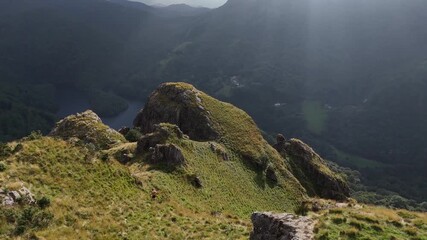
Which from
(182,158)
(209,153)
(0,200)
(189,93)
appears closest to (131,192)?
(0,200)

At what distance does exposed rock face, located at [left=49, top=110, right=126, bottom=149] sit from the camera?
78312mm

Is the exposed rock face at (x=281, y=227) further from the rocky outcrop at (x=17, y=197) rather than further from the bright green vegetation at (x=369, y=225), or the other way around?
the rocky outcrop at (x=17, y=197)

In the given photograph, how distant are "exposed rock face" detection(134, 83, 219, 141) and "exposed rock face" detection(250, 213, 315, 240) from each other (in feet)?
205

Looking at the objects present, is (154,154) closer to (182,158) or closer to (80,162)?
(182,158)

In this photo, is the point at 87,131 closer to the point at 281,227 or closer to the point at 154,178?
the point at 154,178

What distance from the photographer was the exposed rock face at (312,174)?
9438 cm

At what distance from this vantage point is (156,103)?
103 metres

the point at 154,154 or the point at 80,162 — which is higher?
the point at 80,162

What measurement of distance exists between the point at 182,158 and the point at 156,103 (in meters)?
40.0

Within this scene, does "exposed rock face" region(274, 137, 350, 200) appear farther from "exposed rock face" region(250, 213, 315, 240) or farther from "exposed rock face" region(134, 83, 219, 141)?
"exposed rock face" region(250, 213, 315, 240)

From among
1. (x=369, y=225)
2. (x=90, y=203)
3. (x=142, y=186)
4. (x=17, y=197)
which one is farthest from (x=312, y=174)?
(x=17, y=197)

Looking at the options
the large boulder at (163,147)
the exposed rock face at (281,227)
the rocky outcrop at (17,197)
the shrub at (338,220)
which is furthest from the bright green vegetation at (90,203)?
the large boulder at (163,147)

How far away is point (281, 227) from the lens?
2444cm

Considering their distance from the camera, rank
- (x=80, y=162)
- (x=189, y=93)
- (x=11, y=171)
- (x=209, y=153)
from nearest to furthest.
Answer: (x=11, y=171) → (x=80, y=162) → (x=209, y=153) → (x=189, y=93)
